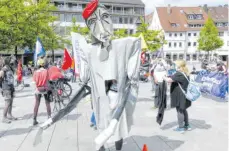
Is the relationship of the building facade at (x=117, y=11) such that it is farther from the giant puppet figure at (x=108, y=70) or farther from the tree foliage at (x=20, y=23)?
the giant puppet figure at (x=108, y=70)

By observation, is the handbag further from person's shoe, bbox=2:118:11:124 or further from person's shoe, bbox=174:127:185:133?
person's shoe, bbox=2:118:11:124

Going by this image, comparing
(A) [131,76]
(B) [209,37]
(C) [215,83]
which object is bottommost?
(C) [215,83]

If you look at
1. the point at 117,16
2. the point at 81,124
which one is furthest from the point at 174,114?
the point at 117,16

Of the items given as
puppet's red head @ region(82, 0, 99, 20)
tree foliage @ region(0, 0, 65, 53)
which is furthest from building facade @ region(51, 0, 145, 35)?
puppet's red head @ region(82, 0, 99, 20)

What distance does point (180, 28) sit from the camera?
68.1 m

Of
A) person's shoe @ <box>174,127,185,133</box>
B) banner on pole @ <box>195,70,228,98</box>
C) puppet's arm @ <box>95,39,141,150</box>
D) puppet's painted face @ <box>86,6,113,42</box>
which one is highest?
puppet's painted face @ <box>86,6,113,42</box>

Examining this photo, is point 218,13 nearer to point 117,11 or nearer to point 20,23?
point 117,11

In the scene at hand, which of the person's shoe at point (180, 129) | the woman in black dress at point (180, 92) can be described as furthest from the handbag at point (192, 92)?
the person's shoe at point (180, 129)

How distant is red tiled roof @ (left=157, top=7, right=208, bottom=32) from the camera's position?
6788 cm

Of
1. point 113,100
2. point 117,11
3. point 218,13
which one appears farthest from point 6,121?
point 218,13

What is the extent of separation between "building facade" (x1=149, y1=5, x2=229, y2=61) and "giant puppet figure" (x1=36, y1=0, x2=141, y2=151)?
64.0 meters

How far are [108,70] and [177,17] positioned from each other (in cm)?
6756

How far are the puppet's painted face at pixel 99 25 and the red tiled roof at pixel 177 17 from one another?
6410 centimetres

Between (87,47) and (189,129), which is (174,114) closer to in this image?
(189,129)
